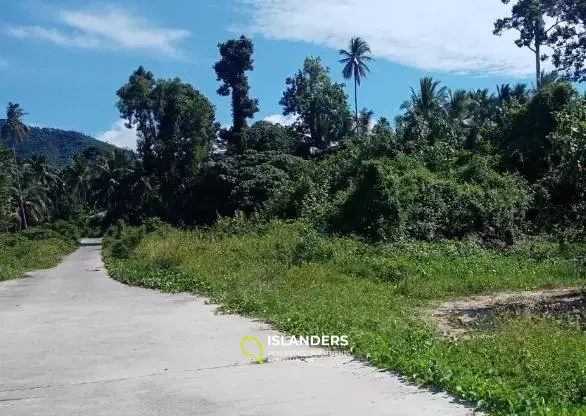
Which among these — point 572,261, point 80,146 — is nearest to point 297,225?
point 572,261

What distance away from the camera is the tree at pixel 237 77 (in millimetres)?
50594

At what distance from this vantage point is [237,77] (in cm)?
5088

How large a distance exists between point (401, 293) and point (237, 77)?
134 feet

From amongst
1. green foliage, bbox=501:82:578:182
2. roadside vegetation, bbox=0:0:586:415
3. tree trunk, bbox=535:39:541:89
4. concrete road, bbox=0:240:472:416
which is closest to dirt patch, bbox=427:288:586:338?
roadside vegetation, bbox=0:0:586:415

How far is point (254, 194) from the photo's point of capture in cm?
3772

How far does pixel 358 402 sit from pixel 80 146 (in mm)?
160549

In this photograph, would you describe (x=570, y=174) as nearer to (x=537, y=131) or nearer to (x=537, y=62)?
(x=537, y=131)

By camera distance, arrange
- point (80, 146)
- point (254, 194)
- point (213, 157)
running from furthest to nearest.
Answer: point (80, 146), point (213, 157), point (254, 194)

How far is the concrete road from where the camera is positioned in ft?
17.7

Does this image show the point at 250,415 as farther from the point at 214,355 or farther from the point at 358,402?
the point at 214,355

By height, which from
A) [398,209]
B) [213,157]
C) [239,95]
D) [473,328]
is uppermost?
[239,95]

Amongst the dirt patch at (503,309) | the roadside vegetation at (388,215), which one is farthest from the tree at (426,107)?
the dirt patch at (503,309)

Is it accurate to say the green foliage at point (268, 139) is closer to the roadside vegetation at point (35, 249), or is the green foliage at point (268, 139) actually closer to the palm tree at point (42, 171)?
the roadside vegetation at point (35, 249)

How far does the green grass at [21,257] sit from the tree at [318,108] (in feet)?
74.3
